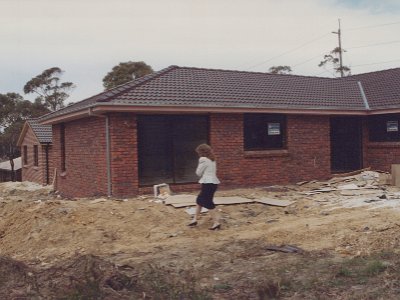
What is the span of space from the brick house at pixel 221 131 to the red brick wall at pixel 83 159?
31mm

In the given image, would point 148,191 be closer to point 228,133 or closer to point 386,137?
point 228,133

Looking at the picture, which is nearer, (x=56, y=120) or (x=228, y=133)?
(x=228, y=133)

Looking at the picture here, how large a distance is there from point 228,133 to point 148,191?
3.00 metres

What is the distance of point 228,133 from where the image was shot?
612 inches

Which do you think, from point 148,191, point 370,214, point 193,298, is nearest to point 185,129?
point 148,191

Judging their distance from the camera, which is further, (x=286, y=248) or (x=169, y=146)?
(x=169, y=146)

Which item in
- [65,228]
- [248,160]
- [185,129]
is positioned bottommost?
[65,228]

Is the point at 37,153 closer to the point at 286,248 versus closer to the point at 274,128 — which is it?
the point at 274,128

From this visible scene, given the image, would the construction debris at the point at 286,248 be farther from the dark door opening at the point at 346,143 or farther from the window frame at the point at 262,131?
the dark door opening at the point at 346,143

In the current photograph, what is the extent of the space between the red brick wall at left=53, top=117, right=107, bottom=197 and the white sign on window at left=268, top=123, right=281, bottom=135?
5251 millimetres

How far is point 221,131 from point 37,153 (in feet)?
52.1

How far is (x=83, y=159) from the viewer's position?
1639 cm

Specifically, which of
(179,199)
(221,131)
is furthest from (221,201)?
(221,131)

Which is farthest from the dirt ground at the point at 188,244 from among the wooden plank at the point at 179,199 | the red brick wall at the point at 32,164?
the red brick wall at the point at 32,164
